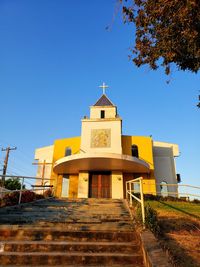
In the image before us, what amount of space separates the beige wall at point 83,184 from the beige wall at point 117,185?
240 centimetres

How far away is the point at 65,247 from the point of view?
4.53 m

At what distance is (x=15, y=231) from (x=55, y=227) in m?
0.95

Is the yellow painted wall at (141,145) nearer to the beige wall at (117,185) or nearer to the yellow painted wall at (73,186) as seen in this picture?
the beige wall at (117,185)

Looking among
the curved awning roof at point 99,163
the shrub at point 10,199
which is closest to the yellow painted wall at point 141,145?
the curved awning roof at point 99,163

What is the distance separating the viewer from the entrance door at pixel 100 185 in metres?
19.2

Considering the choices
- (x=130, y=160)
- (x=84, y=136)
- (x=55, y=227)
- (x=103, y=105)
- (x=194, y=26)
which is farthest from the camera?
(x=103, y=105)

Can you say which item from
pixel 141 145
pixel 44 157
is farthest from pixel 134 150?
pixel 44 157

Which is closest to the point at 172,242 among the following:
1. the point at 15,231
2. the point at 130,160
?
the point at 15,231

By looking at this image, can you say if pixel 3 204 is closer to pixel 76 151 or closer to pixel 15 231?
pixel 15 231

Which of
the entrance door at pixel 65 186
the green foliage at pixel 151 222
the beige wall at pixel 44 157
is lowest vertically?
the green foliage at pixel 151 222

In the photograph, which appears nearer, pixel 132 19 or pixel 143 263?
pixel 143 263

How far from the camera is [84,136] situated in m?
21.6

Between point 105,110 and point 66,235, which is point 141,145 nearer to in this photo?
point 105,110

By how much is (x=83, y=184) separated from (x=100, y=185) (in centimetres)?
156
